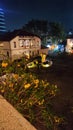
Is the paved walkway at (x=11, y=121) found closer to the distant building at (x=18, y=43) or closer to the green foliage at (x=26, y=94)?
the green foliage at (x=26, y=94)

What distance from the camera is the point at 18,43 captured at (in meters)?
35.5

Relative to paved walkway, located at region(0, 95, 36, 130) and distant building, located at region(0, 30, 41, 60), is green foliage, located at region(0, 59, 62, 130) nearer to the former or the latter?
paved walkway, located at region(0, 95, 36, 130)

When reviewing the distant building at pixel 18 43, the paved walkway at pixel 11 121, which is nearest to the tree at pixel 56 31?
the distant building at pixel 18 43

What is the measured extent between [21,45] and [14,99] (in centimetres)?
3359

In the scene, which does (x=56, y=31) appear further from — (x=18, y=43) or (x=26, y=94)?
(x=26, y=94)

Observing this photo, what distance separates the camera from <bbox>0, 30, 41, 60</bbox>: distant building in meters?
33.9

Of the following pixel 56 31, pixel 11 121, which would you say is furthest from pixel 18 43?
pixel 11 121

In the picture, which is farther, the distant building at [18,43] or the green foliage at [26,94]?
the distant building at [18,43]

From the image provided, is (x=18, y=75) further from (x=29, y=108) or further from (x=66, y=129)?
(x=66, y=129)

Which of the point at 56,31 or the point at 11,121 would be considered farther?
the point at 56,31

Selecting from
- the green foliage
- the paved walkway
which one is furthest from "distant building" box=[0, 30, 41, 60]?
the paved walkway

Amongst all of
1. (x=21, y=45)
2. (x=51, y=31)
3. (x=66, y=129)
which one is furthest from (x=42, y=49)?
(x=66, y=129)

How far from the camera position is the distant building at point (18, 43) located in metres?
33.9

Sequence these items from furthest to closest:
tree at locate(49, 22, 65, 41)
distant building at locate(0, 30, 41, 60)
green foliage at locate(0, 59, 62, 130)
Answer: tree at locate(49, 22, 65, 41) → distant building at locate(0, 30, 41, 60) → green foliage at locate(0, 59, 62, 130)
